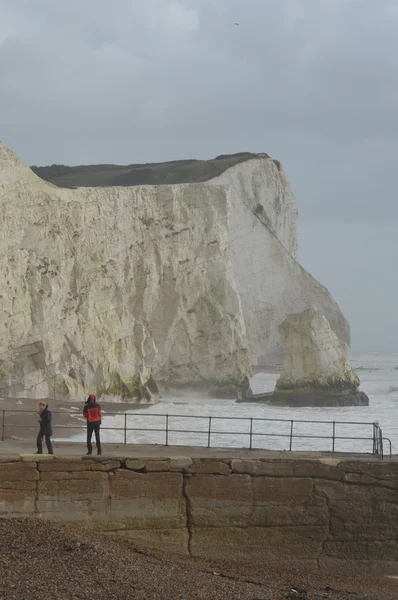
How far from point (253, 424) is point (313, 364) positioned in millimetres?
14127

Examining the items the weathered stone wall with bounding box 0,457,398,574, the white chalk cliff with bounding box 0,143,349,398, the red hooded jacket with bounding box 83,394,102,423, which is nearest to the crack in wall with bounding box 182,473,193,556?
the weathered stone wall with bounding box 0,457,398,574

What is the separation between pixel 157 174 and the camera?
216 feet

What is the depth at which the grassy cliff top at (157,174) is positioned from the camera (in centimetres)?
6163

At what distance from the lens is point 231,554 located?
1313cm

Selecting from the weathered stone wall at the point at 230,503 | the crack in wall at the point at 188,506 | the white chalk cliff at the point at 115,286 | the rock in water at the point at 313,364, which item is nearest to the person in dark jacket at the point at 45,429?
the weathered stone wall at the point at 230,503

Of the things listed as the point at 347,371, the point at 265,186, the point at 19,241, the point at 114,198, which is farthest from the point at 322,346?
the point at 265,186

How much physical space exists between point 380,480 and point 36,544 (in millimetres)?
5389

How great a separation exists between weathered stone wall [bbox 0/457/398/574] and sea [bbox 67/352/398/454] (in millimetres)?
807

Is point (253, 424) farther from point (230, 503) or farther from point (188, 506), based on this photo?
point (188, 506)

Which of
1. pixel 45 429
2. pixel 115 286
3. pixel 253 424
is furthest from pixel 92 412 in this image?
pixel 115 286

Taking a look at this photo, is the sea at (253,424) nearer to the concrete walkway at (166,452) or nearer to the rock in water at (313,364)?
the concrete walkway at (166,452)

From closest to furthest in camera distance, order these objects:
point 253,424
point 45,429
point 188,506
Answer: point 188,506, point 45,429, point 253,424

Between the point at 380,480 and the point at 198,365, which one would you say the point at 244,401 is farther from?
the point at 380,480

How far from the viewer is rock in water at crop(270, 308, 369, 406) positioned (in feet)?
137
